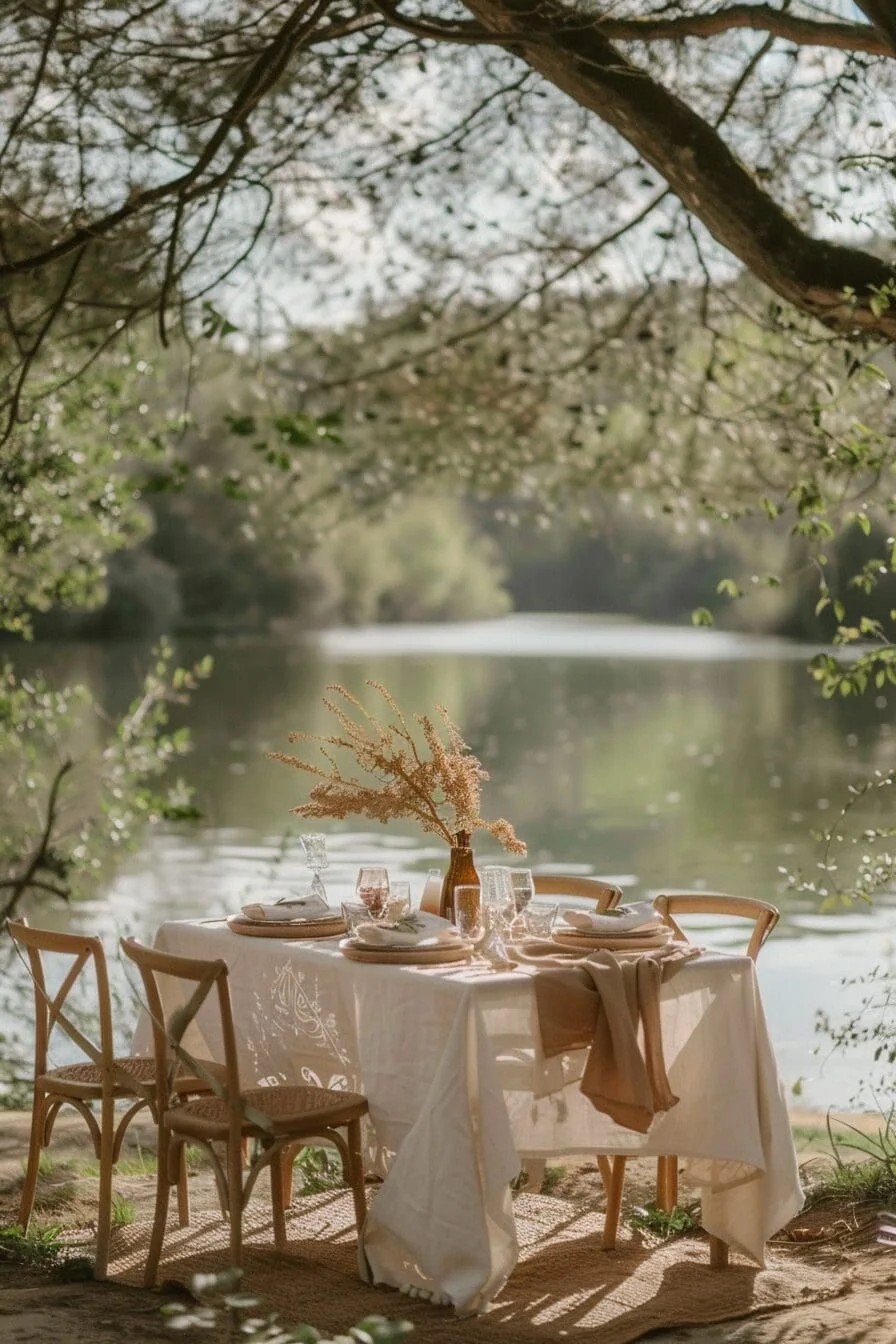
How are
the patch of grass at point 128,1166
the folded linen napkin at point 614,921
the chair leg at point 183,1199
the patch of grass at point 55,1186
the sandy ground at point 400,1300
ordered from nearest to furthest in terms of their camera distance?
the sandy ground at point 400,1300 < the folded linen napkin at point 614,921 < the chair leg at point 183,1199 < the patch of grass at point 55,1186 < the patch of grass at point 128,1166

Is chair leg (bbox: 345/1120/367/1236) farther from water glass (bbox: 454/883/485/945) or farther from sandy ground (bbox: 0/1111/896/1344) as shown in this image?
water glass (bbox: 454/883/485/945)

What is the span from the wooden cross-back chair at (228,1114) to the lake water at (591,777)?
6.13 feet

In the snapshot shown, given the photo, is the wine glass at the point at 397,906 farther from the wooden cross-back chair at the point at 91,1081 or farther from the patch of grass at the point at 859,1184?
the patch of grass at the point at 859,1184

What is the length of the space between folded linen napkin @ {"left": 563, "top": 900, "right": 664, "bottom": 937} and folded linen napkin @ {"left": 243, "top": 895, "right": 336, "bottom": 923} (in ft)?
2.18

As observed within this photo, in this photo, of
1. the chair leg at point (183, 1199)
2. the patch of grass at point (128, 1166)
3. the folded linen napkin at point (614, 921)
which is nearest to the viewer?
the folded linen napkin at point (614, 921)

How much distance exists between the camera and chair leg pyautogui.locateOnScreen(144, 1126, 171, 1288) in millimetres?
4059

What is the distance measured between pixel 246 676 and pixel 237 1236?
90.0 feet

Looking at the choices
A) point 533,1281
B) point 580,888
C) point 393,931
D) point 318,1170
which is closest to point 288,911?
point 393,931

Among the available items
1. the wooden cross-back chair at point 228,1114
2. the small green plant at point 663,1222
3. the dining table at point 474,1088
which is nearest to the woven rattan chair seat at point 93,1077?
the wooden cross-back chair at point 228,1114

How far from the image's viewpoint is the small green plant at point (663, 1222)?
4590 mm

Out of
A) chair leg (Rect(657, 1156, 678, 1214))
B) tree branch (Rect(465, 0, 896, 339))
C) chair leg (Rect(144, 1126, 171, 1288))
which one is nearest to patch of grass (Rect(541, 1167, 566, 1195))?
chair leg (Rect(657, 1156, 678, 1214))

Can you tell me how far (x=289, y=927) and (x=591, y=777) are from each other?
50.7ft

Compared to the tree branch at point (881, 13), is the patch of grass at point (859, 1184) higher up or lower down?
lower down

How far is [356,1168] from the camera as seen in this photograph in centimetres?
406
